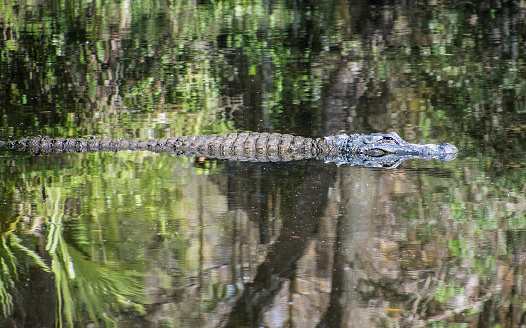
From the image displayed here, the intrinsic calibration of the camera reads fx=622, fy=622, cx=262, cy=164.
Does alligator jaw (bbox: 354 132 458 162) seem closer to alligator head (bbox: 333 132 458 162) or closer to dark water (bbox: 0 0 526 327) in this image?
alligator head (bbox: 333 132 458 162)

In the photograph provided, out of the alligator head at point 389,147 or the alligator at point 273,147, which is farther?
the alligator at point 273,147

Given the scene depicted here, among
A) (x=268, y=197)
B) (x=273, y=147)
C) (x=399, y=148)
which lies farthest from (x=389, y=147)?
(x=268, y=197)

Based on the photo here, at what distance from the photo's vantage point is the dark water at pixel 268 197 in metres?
3.69

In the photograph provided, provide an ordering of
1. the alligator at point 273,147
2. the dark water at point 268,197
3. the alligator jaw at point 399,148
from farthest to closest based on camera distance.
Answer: the alligator at point 273,147 → the alligator jaw at point 399,148 → the dark water at point 268,197

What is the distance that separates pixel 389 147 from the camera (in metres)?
6.46

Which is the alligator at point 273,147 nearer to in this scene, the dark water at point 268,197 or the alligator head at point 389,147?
the alligator head at point 389,147

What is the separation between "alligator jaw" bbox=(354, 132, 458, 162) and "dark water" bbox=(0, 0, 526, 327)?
205 mm

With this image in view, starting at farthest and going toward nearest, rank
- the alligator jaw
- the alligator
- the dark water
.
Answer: the alligator, the alligator jaw, the dark water

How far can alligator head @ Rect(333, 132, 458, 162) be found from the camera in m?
6.14

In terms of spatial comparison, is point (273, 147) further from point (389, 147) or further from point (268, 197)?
point (268, 197)

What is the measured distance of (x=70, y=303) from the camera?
3.75 meters

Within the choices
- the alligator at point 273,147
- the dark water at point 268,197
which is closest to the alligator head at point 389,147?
the alligator at point 273,147

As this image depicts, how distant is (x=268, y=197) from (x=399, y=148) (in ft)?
6.13

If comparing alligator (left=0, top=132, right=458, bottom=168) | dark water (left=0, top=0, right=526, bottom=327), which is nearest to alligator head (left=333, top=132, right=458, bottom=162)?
alligator (left=0, top=132, right=458, bottom=168)
